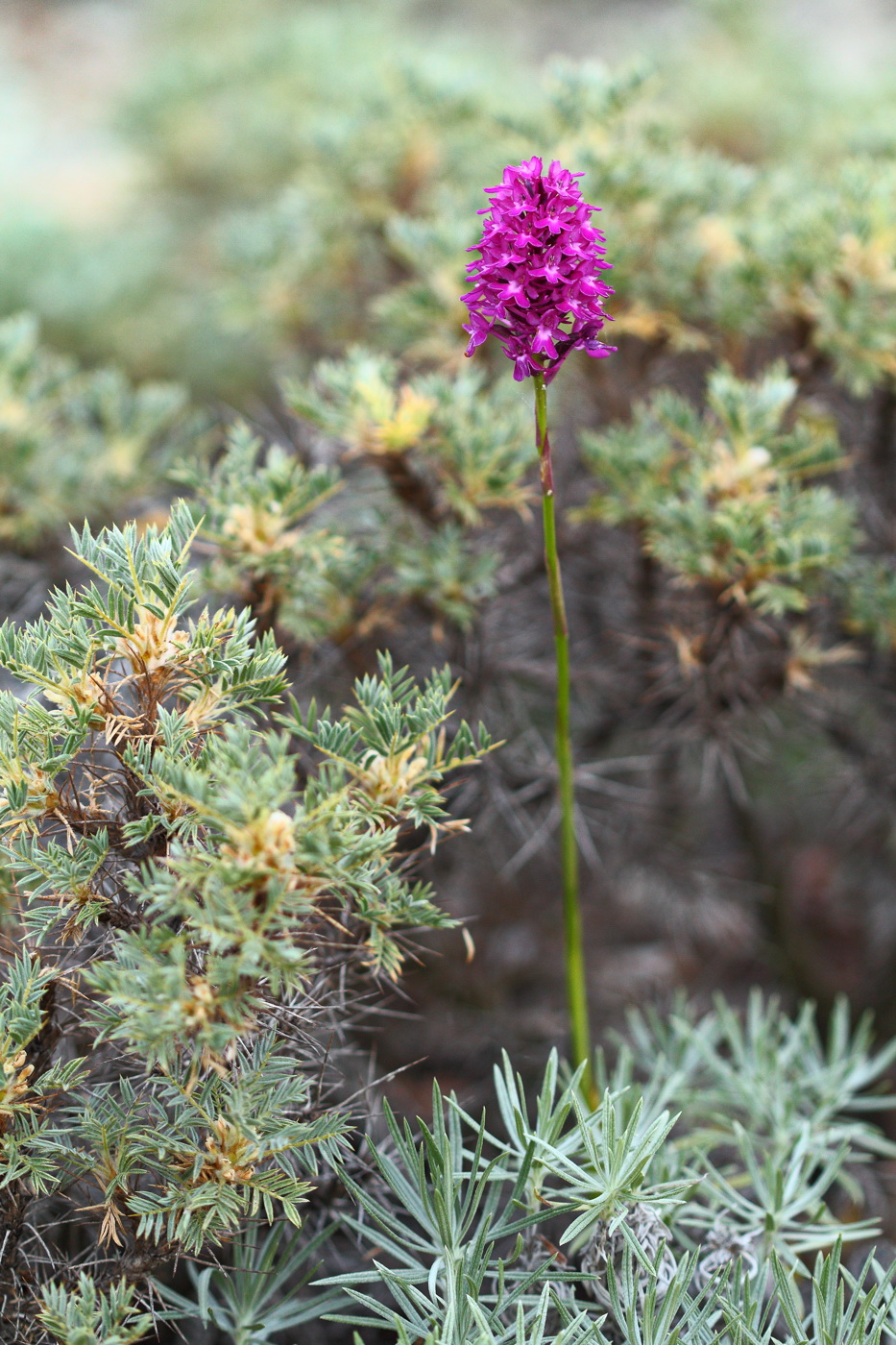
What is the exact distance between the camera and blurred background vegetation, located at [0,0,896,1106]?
3.95 ft

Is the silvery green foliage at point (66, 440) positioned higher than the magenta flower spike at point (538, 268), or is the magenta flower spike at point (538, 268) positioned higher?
the silvery green foliage at point (66, 440)

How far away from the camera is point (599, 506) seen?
1.33 m

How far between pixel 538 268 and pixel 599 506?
59 centimetres

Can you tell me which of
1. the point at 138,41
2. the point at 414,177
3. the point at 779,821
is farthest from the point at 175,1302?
the point at 138,41

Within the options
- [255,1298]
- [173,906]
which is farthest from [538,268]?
[255,1298]

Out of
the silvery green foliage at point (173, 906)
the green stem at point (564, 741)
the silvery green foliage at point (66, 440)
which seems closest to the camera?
the silvery green foliage at point (173, 906)

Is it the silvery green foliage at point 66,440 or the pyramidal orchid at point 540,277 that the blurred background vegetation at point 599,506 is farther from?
the pyramidal orchid at point 540,277

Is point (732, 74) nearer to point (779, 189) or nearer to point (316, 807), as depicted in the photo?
point (779, 189)

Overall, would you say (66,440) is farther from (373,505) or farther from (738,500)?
(738,500)

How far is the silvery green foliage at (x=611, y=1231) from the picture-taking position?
763mm

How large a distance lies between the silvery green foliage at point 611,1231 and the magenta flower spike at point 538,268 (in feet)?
2.07

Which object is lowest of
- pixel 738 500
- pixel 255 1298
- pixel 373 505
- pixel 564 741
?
pixel 255 1298

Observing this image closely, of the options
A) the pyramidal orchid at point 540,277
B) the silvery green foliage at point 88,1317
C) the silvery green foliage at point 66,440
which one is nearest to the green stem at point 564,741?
the pyramidal orchid at point 540,277

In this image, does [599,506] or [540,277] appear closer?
[540,277]
